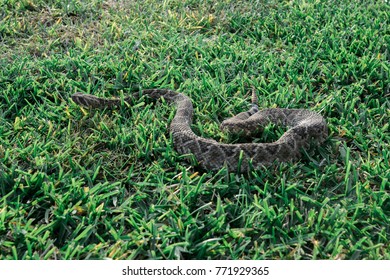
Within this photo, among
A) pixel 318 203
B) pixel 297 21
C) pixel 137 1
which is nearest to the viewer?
pixel 318 203

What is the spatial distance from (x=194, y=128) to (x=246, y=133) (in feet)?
1.58

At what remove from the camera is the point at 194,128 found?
4.87 m

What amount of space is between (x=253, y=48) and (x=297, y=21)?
0.86 meters

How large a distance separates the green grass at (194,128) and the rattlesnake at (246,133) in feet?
0.34

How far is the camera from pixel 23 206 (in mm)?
3871

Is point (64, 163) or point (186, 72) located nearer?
point (64, 163)

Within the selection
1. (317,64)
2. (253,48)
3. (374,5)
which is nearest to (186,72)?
(253,48)

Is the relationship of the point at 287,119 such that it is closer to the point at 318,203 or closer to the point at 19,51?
the point at 318,203

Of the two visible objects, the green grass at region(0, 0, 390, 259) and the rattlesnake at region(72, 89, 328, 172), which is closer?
the green grass at region(0, 0, 390, 259)

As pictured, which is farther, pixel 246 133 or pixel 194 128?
pixel 194 128

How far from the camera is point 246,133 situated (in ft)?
15.5

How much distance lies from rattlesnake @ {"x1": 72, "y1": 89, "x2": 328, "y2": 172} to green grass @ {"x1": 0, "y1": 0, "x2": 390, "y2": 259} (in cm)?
10

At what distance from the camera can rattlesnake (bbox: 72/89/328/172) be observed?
4.29m

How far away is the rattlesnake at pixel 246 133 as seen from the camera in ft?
14.1
